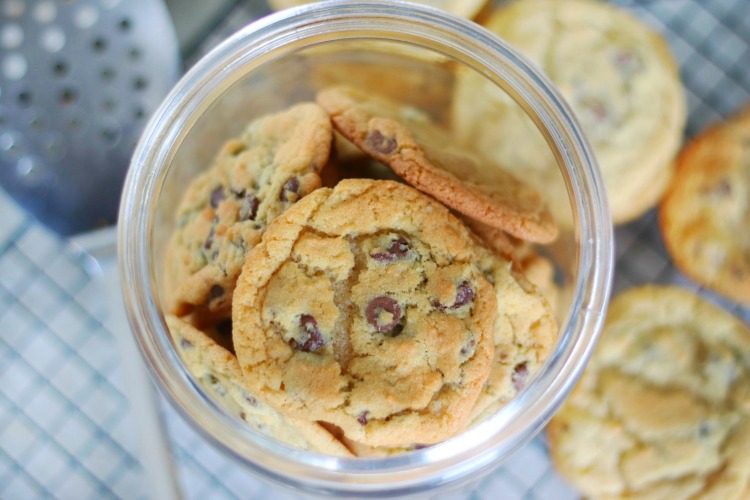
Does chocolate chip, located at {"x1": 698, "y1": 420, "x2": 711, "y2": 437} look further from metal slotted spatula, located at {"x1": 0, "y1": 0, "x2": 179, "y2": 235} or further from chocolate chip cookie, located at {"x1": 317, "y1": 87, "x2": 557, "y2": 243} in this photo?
metal slotted spatula, located at {"x1": 0, "y1": 0, "x2": 179, "y2": 235}

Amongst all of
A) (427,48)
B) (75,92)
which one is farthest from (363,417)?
(75,92)

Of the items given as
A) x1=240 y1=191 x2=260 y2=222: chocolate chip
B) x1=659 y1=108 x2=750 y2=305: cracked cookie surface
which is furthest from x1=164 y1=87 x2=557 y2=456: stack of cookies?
x1=659 y1=108 x2=750 y2=305: cracked cookie surface

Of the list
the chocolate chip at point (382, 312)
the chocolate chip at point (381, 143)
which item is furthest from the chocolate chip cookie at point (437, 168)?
the chocolate chip at point (382, 312)

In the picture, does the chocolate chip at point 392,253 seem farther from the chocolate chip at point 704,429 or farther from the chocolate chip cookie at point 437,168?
the chocolate chip at point 704,429

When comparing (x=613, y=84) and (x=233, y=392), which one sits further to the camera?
(x=613, y=84)

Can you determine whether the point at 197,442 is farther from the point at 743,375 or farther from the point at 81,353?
the point at 743,375

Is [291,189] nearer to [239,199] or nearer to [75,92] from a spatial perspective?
[239,199]

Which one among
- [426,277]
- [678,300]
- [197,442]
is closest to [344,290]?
[426,277]
